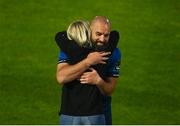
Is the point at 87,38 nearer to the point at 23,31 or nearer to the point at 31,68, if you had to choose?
the point at 31,68

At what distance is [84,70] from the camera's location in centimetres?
700

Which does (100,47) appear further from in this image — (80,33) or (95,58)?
(80,33)

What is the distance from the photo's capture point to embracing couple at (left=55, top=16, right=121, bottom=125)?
7000 millimetres

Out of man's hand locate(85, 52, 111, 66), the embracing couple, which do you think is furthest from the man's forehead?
man's hand locate(85, 52, 111, 66)

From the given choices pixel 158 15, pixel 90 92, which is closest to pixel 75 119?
pixel 90 92

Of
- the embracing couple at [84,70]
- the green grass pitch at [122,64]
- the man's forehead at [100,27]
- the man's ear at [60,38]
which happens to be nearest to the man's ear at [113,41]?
the embracing couple at [84,70]

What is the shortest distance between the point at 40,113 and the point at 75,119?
575 cm

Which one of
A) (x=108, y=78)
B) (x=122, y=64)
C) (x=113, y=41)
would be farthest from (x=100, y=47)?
(x=122, y=64)

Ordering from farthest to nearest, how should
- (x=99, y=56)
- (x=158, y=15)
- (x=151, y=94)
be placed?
1. (x=158, y=15)
2. (x=151, y=94)
3. (x=99, y=56)

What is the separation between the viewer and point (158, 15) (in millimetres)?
18766

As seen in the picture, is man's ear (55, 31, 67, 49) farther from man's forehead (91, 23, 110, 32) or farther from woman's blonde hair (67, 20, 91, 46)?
man's forehead (91, 23, 110, 32)

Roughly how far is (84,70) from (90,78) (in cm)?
11

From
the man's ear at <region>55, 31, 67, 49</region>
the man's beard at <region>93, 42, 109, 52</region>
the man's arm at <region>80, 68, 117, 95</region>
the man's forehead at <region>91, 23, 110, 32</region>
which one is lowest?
the man's arm at <region>80, 68, 117, 95</region>

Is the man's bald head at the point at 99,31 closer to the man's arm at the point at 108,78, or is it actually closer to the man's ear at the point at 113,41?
the man's ear at the point at 113,41
